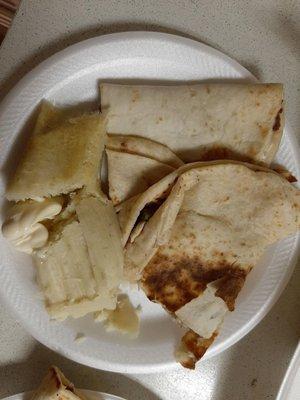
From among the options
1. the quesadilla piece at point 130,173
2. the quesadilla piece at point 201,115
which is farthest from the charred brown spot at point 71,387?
the quesadilla piece at point 201,115

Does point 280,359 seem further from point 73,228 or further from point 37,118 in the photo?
point 37,118

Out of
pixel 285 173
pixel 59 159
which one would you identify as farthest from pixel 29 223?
pixel 285 173

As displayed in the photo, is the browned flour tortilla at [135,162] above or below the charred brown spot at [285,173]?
below

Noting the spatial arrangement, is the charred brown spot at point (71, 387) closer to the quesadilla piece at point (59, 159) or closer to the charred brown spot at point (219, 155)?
the quesadilla piece at point (59, 159)

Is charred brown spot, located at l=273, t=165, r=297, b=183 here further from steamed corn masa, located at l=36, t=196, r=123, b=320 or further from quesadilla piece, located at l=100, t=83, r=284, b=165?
steamed corn masa, located at l=36, t=196, r=123, b=320

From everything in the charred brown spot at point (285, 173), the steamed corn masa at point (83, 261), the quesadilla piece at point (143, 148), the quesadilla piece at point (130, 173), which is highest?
the charred brown spot at point (285, 173)

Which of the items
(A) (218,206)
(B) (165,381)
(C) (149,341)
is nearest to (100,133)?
(A) (218,206)
